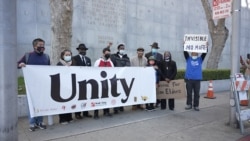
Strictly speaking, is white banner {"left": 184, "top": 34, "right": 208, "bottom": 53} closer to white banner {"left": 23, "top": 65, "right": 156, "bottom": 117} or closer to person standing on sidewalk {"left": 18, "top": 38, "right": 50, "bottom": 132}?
white banner {"left": 23, "top": 65, "right": 156, "bottom": 117}

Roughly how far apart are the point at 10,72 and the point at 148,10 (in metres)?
12.2

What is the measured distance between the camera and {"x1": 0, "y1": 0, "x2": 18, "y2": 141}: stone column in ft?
10.4

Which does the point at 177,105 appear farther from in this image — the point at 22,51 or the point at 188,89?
the point at 22,51

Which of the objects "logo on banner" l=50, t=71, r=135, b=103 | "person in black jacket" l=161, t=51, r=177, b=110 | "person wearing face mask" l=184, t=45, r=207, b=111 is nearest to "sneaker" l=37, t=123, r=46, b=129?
"logo on banner" l=50, t=71, r=135, b=103

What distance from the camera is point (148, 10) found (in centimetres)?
1470

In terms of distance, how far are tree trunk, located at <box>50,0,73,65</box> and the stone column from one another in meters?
4.16

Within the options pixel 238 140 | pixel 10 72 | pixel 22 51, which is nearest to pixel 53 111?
pixel 10 72

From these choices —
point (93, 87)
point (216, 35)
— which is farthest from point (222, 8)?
point (216, 35)

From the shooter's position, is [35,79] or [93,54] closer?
[35,79]

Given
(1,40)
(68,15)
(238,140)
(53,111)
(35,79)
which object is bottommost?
(238,140)

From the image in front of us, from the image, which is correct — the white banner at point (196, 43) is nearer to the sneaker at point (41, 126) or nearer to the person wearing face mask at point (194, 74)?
the person wearing face mask at point (194, 74)

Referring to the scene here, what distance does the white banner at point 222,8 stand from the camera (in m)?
6.47

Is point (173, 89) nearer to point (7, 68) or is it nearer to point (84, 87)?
point (84, 87)

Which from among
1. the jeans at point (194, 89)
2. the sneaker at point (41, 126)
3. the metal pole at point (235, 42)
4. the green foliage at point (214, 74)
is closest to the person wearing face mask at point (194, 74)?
the jeans at point (194, 89)
